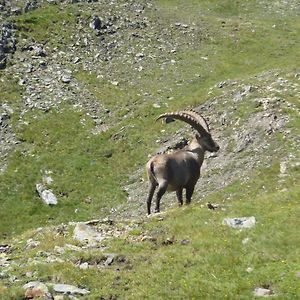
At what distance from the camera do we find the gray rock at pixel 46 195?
36500 millimetres

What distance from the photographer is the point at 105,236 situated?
19.0m

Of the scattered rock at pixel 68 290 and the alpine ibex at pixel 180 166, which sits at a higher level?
the scattered rock at pixel 68 290

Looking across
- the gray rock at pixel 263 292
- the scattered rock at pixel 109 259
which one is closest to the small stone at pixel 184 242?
the scattered rock at pixel 109 259

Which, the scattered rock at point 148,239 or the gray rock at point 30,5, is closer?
the scattered rock at point 148,239

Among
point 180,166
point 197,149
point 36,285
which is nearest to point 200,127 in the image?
point 197,149

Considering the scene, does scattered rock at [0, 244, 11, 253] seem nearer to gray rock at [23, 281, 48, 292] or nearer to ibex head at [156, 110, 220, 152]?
gray rock at [23, 281, 48, 292]

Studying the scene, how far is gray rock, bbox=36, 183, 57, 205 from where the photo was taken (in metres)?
36.5

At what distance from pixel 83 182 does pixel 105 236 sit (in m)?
20.1

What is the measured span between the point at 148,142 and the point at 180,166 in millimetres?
18799

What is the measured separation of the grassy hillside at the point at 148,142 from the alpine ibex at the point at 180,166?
187 centimetres

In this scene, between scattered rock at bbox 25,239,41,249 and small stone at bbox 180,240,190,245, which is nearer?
small stone at bbox 180,240,190,245

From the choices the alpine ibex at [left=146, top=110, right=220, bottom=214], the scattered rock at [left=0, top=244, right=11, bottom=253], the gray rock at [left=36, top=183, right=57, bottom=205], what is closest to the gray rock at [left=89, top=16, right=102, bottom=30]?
the gray rock at [left=36, top=183, right=57, bottom=205]

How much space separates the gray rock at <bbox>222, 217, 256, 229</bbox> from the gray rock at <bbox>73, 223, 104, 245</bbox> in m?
4.33

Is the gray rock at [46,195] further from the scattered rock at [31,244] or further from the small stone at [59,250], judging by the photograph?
the small stone at [59,250]
